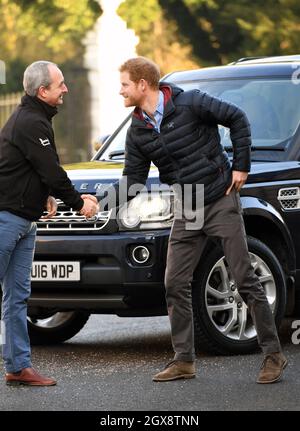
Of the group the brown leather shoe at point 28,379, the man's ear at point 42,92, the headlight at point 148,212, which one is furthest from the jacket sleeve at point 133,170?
the brown leather shoe at point 28,379

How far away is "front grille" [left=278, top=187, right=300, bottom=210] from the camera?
8.32m

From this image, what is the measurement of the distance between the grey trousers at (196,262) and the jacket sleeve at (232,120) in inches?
9.1

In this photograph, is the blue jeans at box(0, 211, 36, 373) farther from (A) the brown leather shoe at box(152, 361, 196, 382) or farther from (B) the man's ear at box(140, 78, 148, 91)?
(B) the man's ear at box(140, 78, 148, 91)

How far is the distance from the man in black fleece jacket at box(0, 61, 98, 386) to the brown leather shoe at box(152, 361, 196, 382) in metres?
0.61

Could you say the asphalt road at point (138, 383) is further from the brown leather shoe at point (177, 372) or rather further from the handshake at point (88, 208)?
the handshake at point (88, 208)

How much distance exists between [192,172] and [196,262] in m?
0.54

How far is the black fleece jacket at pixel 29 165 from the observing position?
22.9ft

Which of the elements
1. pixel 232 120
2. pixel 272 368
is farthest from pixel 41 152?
pixel 272 368

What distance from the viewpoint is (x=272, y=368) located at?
7137 millimetres

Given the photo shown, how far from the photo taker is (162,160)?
7.20m

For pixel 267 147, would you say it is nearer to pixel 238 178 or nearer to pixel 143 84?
pixel 238 178

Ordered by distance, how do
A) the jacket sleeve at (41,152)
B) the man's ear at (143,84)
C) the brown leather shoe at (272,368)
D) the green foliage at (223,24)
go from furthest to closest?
the green foliage at (223,24)
the man's ear at (143,84)
the brown leather shoe at (272,368)
the jacket sleeve at (41,152)

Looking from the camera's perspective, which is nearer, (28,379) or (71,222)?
(28,379)

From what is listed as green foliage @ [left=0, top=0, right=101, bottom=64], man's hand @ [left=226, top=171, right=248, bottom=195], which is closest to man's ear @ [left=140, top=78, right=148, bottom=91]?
man's hand @ [left=226, top=171, right=248, bottom=195]
